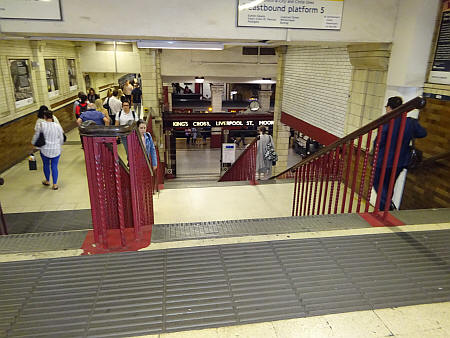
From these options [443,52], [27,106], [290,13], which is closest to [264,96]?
[27,106]

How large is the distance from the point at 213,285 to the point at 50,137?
4526mm

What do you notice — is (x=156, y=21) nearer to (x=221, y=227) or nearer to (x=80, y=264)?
(x=221, y=227)

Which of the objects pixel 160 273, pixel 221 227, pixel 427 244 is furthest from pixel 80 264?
pixel 427 244

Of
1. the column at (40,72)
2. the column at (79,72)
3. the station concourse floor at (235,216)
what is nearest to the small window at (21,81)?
the column at (40,72)

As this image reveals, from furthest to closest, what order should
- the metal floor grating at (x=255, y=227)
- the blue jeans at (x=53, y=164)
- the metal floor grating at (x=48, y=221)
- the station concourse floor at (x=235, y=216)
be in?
the blue jeans at (x=53, y=164) < the metal floor grating at (x=48, y=221) < the metal floor grating at (x=255, y=227) < the station concourse floor at (x=235, y=216)

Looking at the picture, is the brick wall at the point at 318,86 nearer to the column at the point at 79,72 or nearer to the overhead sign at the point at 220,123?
the overhead sign at the point at 220,123

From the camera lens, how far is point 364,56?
5098 mm

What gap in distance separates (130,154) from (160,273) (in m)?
0.83

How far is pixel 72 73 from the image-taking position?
12.7 m

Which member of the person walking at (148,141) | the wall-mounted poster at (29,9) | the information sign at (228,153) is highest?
the wall-mounted poster at (29,9)

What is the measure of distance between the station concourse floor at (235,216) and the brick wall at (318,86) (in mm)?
2060

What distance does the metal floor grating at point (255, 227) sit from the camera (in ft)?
8.10

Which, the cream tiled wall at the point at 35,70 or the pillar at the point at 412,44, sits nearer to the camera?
the pillar at the point at 412,44

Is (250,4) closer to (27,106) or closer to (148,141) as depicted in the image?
(148,141)
